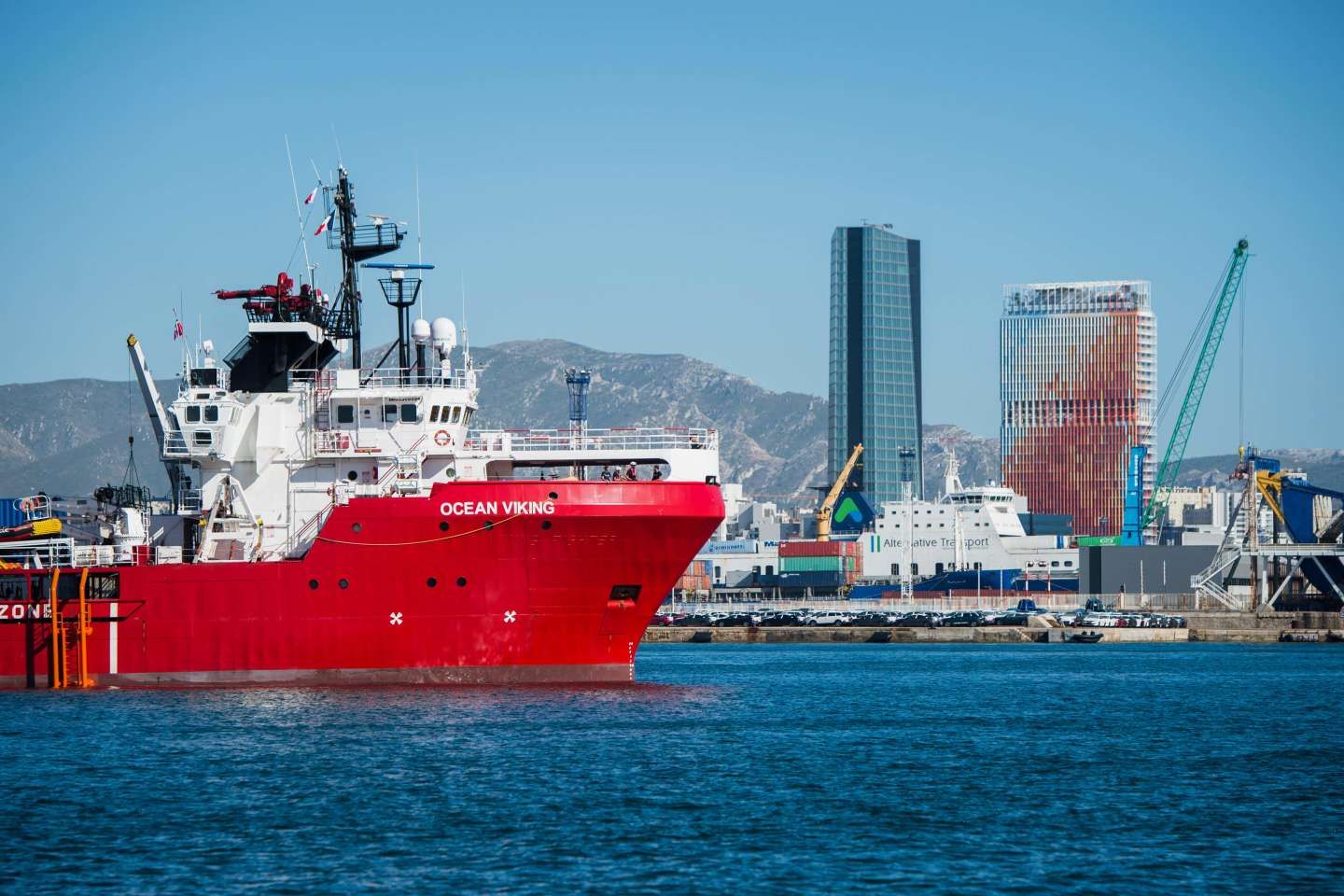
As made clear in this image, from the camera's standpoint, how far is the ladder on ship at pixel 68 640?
46906 millimetres

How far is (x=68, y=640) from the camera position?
155ft

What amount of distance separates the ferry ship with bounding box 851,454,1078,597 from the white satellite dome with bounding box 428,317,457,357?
365ft

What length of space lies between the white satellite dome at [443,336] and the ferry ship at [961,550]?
4377 inches

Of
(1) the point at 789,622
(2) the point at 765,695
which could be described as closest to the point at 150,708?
(2) the point at 765,695

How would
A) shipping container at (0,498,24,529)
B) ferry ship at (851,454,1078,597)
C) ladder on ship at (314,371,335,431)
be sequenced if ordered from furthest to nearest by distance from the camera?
ferry ship at (851,454,1078,597) → shipping container at (0,498,24,529) → ladder on ship at (314,371,335,431)

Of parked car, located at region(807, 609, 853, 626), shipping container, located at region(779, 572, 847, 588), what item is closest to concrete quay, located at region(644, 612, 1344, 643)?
parked car, located at region(807, 609, 853, 626)

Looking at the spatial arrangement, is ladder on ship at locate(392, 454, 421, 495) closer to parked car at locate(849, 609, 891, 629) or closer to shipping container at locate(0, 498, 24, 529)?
shipping container at locate(0, 498, 24, 529)

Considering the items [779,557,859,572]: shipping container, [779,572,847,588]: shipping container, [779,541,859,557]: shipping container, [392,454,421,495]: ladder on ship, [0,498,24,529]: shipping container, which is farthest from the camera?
[779,541,859,557]: shipping container

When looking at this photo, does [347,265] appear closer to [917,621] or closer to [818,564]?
[917,621]

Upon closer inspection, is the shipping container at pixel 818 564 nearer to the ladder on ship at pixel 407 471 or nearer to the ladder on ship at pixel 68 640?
the ladder on ship at pixel 407 471

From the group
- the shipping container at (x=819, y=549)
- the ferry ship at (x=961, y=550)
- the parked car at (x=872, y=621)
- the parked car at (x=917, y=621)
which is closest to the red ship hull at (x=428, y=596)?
the parked car at (x=917, y=621)

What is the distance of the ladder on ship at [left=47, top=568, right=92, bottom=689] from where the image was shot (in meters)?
46.9

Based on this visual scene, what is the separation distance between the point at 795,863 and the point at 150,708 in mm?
22027

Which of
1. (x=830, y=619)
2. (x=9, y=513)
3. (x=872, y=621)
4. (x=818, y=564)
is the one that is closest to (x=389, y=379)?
(x=9, y=513)
